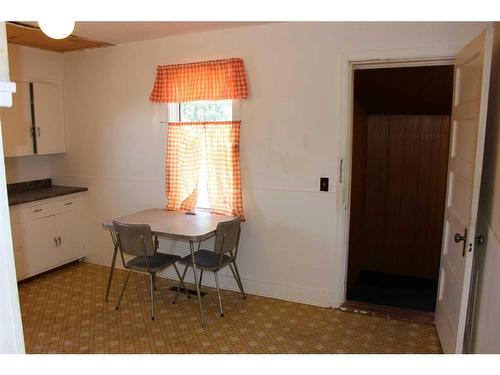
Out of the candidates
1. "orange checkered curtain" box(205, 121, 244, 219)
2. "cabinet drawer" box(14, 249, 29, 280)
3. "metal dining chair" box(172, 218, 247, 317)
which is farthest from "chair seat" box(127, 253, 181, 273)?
"cabinet drawer" box(14, 249, 29, 280)

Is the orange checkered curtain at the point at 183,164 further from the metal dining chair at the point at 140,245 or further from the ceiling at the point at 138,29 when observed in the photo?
the ceiling at the point at 138,29

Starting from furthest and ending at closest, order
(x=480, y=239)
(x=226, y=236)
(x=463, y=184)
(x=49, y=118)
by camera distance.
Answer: (x=49, y=118)
(x=226, y=236)
(x=463, y=184)
(x=480, y=239)

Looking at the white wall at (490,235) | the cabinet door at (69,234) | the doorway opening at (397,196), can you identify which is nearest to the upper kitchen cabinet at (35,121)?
the cabinet door at (69,234)

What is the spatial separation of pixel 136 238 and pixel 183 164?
907 mm

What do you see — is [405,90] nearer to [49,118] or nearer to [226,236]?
[226,236]

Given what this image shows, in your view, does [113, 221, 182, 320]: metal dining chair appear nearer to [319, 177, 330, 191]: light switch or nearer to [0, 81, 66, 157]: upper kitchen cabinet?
[319, 177, 330, 191]: light switch

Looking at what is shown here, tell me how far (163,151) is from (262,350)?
81.6 inches

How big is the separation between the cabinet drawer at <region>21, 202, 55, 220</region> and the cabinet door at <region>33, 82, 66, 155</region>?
580 millimetres

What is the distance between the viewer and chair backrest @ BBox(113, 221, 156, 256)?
3066 millimetres

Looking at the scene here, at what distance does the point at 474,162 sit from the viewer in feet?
6.88

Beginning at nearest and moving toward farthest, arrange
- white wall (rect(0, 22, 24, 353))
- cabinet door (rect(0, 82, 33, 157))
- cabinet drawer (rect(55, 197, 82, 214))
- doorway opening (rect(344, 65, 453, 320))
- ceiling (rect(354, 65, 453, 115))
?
white wall (rect(0, 22, 24, 353)) < ceiling (rect(354, 65, 453, 115)) < cabinet door (rect(0, 82, 33, 157)) < cabinet drawer (rect(55, 197, 82, 214)) < doorway opening (rect(344, 65, 453, 320))

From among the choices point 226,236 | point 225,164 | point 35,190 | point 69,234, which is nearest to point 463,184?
point 226,236

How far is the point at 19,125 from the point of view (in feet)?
13.0

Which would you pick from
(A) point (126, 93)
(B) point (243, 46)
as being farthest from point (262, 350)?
(A) point (126, 93)
